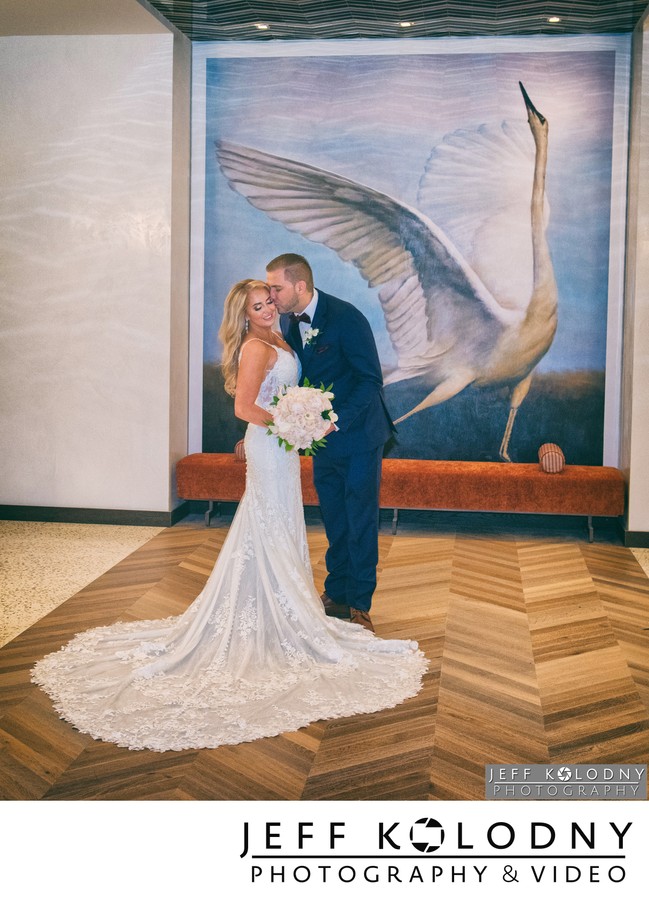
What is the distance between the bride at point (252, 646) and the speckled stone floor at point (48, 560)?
0.66m

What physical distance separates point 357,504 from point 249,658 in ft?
3.59

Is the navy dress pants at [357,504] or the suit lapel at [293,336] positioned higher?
the suit lapel at [293,336]

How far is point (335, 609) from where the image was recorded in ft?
15.1

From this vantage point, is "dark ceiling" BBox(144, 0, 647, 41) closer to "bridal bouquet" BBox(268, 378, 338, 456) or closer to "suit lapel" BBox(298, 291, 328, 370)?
"suit lapel" BBox(298, 291, 328, 370)

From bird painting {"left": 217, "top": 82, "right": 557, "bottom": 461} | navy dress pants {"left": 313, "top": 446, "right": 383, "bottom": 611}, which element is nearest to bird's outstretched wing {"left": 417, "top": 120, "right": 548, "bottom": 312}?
bird painting {"left": 217, "top": 82, "right": 557, "bottom": 461}

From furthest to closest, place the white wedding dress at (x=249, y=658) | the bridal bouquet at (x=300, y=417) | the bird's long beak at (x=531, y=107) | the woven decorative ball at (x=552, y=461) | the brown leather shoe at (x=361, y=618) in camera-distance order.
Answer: the bird's long beak at (x=531, y=107)
the woven decorative ball at (x=552, y=461)
the brown leather shoe at (x=361, y=618)
the bridal bouquet at (x=300, y=417)
the white wedding dress at (x=249, y=658)

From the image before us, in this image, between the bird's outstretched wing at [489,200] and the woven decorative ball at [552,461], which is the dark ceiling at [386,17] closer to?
the bird's outstretched wing at [489,200]

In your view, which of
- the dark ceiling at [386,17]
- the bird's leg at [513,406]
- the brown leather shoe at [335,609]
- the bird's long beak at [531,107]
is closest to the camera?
the brown leather shoe at [335,609]

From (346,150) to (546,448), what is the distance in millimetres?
2680

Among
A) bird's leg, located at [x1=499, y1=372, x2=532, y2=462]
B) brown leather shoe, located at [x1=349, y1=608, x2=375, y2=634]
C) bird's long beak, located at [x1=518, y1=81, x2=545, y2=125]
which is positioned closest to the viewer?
brown leather shoe, located at [x1=349, y1=608, x2=375, y2=634]

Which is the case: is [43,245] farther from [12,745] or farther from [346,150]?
[12,745]

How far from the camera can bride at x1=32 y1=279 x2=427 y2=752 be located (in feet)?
10.9

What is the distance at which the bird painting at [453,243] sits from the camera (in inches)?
273

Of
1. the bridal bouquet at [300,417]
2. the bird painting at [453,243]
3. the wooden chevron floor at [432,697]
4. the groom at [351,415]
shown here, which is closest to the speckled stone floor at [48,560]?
the wooden chevron floor at [432,697]
